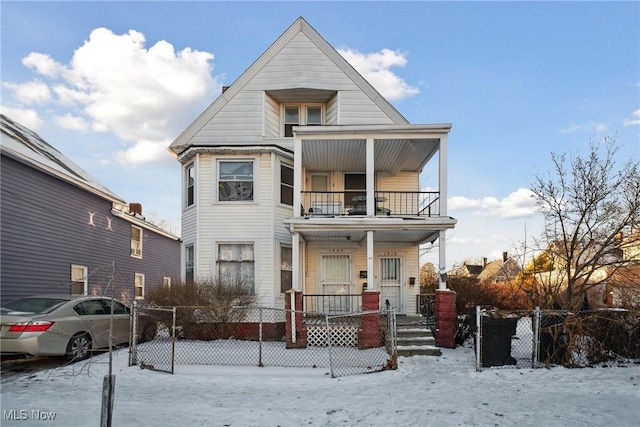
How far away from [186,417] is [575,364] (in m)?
7.05

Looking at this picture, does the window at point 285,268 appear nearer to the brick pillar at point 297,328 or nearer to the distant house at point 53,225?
the brick pillar at point 297,328

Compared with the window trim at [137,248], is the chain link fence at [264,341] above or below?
below

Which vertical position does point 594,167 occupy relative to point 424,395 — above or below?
above

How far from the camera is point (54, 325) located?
9000 millimetres

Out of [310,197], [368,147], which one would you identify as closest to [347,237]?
[310,197]

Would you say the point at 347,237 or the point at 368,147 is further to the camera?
the point at 347,237

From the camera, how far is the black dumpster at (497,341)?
360 inches

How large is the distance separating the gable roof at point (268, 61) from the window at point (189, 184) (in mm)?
744

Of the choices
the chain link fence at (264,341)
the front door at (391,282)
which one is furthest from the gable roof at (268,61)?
the chain link fence at (264,341)

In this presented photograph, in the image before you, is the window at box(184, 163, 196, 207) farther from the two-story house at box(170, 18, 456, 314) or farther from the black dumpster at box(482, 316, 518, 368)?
the black dumpster at box(482, 316, 518, 368)

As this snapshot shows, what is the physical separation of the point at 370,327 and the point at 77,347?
Answer: 252 inches

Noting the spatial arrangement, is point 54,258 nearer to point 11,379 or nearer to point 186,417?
point 11,379

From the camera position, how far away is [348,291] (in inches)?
594

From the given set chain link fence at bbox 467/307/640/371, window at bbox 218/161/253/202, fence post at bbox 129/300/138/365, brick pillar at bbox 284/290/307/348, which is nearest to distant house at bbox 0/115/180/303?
fence post at bbox 129/300/138/365
